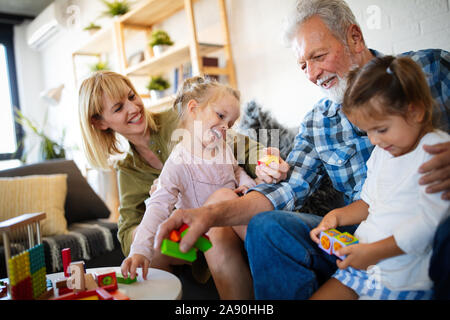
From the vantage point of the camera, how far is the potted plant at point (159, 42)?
6.63 ft

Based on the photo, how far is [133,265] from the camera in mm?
801

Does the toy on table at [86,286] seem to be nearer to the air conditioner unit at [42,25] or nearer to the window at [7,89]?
the window at [7,89]

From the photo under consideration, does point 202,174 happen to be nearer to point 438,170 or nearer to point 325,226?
point 325,226

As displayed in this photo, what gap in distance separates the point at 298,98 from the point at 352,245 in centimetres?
94

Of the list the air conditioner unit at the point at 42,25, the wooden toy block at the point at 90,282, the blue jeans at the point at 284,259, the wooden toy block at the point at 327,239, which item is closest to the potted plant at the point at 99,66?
the air conditioner unit at the point at 42,25

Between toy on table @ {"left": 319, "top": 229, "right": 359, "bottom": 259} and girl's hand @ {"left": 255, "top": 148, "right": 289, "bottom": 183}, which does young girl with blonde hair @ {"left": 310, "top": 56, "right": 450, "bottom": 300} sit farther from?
girl's hand @ {"left": 255, "top": 148, "right": 289, "bottom": 183}

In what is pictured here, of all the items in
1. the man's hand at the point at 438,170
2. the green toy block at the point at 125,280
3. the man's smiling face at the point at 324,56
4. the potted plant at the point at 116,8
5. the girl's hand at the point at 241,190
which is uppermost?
the potted plant at the point at 116,8

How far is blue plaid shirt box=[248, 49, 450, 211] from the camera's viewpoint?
1.01m

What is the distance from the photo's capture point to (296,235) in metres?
0.78

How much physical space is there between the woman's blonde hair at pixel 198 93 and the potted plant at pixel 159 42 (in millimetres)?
1034

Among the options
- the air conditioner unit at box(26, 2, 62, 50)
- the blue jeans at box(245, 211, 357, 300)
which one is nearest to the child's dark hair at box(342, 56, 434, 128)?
the blue jeans at box(245, 211, 357, 300)

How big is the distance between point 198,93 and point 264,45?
2.38 ft
